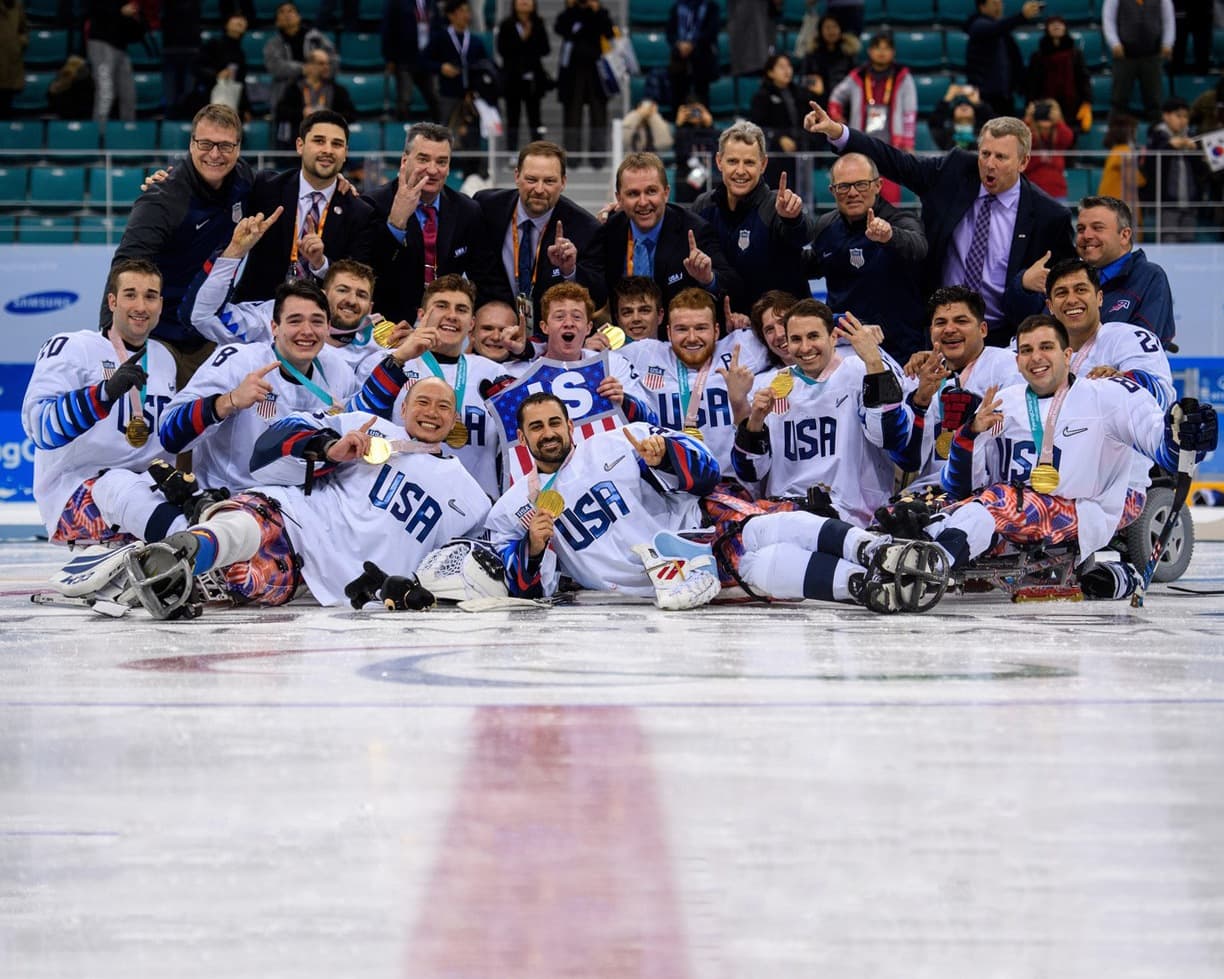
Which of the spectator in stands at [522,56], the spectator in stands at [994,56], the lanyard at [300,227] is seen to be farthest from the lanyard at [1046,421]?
the spectator in stands at [522,56]

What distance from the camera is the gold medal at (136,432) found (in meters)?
6.16

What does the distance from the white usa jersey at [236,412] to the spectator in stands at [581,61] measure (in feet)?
21.4

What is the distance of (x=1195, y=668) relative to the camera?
3816 mm

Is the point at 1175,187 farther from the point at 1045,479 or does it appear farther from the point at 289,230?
the point at 289,230

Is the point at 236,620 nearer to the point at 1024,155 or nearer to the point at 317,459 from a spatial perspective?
the point at 317,459

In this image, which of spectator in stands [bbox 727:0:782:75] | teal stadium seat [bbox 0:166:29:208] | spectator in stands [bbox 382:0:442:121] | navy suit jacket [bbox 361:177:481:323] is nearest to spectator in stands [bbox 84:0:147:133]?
teal stadium seat [bbox 0:166:29:208]

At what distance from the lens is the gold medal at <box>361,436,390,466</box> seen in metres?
5.47

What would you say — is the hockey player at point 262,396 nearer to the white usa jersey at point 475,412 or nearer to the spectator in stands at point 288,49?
the white usa jersey at point 475,412

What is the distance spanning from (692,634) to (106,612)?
1970 mm

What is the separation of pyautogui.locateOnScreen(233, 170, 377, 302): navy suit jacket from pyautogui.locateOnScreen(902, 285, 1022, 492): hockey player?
7.68 feet

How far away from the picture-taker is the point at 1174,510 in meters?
6.43

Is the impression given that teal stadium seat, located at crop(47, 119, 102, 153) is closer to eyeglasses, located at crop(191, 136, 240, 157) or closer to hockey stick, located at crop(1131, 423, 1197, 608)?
eyeglasses, located at crop(191, 136, 240, 157)

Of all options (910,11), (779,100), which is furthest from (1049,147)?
(910,11)

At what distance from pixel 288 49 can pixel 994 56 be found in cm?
542
